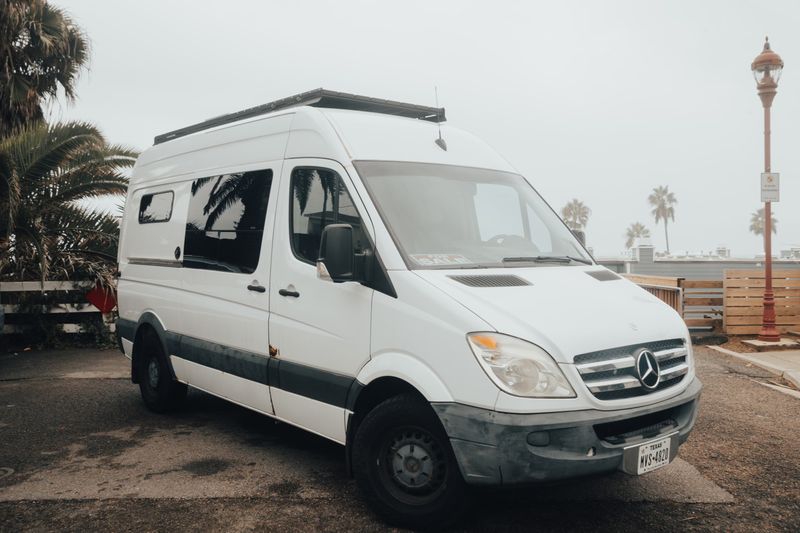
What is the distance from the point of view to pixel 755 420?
7.06 metres

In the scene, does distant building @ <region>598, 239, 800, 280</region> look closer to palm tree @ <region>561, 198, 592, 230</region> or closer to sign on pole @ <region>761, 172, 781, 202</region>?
sign on pole @ <region>761, 172, 781, 202</region>

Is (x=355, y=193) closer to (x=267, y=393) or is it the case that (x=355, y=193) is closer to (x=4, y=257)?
(x=267, y=393)

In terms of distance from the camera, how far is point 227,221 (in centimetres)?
575

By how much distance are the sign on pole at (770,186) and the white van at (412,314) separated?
936 cm

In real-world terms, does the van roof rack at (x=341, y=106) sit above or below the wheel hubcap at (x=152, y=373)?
above

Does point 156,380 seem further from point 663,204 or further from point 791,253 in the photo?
point 663,204

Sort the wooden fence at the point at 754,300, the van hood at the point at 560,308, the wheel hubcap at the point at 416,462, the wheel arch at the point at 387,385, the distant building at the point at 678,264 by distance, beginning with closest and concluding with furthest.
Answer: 1. the van hood at the point at 560,308
2. the wheel arch at the point at 387,385
3. the wheel hubcap at the point at 416,462
4. the wooden fence at the point at 754,300
5. the distant building at the point at 678,264

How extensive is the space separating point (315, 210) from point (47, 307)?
29.7ft

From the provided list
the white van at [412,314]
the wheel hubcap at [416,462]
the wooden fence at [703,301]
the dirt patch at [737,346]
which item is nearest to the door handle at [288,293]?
the white van at [412,314]

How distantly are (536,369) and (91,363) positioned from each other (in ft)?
27.8

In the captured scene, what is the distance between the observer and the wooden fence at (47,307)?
11875mm

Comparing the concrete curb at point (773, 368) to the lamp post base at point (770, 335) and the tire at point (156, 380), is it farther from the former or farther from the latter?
the tire at point (156, 380)

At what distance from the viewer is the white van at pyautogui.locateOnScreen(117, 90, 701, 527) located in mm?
3668

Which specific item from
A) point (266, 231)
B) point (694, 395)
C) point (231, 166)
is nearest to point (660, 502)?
point (694, 395)
